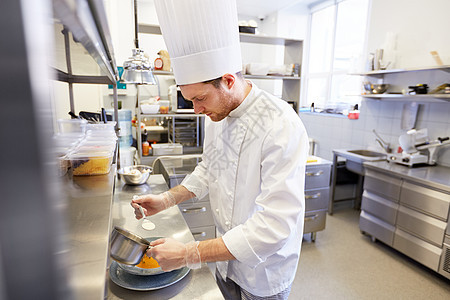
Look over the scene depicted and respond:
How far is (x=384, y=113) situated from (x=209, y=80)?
10.9 ft

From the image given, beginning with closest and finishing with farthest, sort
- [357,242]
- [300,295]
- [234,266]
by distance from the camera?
1. [234,266]
2. [300,295]
3. [357,242]

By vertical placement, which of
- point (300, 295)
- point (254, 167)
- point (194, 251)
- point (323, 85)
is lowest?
point (300, 295)

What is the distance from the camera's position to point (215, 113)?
3.81ft

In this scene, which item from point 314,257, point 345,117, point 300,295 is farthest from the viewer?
point 345,117

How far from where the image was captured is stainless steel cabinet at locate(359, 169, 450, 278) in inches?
93.4

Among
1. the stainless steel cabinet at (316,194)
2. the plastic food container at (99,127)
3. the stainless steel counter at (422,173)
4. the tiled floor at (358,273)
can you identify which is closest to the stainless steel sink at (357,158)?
the stainless steel counter at (422,173)

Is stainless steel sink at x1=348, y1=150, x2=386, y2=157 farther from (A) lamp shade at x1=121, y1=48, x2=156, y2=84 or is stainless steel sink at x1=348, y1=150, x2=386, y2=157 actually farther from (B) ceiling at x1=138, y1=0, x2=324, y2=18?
(A) lamp shade at x1=121, y1=48, x2=156, y2=84

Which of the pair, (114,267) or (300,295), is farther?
(300,295)

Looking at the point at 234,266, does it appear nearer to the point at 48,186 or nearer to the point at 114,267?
the point at 114,267

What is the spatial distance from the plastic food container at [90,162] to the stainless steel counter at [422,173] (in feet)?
8.60

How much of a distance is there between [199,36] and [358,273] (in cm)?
249

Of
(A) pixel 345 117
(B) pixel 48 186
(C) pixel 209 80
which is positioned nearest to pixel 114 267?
(C) pixel 209 80

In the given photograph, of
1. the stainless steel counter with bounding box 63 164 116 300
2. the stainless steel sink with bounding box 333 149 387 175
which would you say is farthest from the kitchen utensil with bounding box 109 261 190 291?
the stainless steel sink with bounding box 333 149 387 175

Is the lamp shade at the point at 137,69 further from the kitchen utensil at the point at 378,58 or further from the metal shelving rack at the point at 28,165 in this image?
the kitchen utensil at the point at 378,58
